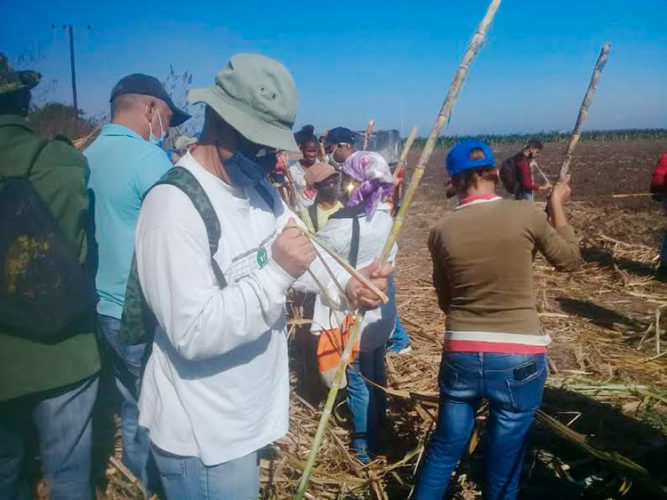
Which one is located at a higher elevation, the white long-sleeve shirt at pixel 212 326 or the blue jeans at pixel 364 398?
the white long-sleeve shirt at pixel 212 326

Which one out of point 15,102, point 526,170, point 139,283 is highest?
point 15,102

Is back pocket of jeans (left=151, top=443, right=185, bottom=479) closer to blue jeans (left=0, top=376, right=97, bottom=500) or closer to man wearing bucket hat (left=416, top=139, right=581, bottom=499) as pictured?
blue jeans (left=0, top=376, right=97, bottom=500)

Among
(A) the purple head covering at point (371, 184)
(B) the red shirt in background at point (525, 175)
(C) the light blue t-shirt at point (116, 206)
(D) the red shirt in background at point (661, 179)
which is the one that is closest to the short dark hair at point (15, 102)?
(C) the light blue t-shirt at point (116, 206)

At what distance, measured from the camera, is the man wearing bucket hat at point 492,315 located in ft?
7.95

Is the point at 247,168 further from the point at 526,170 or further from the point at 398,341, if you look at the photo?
the point at 526,170

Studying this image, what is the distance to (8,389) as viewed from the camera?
185cm

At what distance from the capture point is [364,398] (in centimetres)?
345

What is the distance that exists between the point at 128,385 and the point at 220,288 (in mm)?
1683

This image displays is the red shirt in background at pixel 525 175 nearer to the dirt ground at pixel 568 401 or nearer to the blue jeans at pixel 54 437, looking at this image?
the dirt ground at pixel 568 401

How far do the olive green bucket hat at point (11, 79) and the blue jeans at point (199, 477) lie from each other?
165cm

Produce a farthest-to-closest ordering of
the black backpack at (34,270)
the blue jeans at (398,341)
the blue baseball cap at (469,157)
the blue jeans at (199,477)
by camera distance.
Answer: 1. the blue jeans at (398,341)
2. the blue baseball cap at (469,157)
3. the black backpack at (34,270)
4. the blue jeans at (199,477)

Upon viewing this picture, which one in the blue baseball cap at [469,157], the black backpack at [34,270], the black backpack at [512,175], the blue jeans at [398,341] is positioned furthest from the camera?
the black backpack at [512,175]

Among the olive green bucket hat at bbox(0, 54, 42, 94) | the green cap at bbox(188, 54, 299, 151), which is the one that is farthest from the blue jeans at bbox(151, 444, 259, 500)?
the olive green bucket hat at bbox(0, 54, 42, 94)

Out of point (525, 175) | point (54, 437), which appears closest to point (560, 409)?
point (54, 437)
